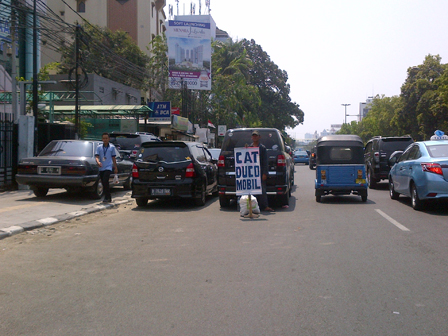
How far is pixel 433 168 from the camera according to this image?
1061 centimetres

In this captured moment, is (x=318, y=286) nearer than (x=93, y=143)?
Yes

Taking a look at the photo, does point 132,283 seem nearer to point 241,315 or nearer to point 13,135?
point 241,315

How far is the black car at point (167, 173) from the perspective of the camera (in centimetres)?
1204

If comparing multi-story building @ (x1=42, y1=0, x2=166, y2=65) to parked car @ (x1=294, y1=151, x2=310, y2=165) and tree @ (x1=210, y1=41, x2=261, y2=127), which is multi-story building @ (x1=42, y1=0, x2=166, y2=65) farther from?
parked car @ (x1=294, y1=151, x2=310, y2=165)

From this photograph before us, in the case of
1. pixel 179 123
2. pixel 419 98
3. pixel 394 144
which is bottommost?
pixel 394 144

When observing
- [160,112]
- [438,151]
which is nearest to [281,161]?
[438,151]

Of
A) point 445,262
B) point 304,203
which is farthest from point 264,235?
point 304,203

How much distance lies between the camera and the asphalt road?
4.18 m

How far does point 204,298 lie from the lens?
4.84 m

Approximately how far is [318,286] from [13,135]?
515 inches

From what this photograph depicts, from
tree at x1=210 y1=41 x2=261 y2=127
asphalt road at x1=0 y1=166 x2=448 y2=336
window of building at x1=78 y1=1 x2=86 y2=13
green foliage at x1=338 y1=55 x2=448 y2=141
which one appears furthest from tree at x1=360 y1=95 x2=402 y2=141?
asphalt road at x1=0 y1=166 x2=448 y2=336

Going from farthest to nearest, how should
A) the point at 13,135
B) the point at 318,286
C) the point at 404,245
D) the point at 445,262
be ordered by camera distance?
1. the point at 13,135
2. the point at 404,245
3. the point at 445,262
4. the point at 318,286

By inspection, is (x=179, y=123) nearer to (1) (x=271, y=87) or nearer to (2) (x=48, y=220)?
(2) (x=48, y=220)

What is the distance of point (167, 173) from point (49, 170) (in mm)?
3266
